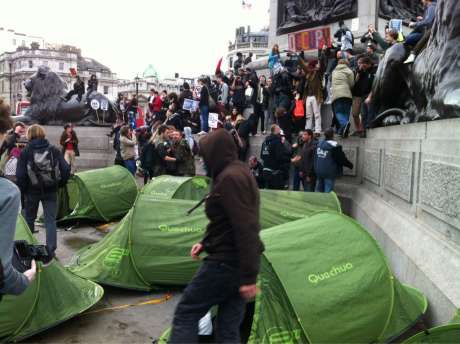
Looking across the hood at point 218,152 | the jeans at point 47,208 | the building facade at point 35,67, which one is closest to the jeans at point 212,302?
the hood at point 218,152

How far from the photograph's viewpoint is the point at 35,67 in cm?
9812

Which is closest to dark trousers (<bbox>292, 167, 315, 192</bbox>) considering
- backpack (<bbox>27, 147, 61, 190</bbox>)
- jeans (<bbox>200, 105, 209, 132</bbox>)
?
backpack (<bbox>27, 147, 61, 190</bbox>)

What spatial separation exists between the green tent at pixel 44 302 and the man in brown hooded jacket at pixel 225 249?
1904 millimetres

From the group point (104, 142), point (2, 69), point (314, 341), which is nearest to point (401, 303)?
point (314, 341)

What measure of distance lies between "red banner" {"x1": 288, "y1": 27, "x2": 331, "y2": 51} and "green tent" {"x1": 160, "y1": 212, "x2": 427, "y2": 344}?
46.4ft

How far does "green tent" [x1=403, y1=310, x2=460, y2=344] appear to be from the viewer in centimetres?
307

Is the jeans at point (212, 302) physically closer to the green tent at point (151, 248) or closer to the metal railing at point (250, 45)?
the green tent at point (151, 248)

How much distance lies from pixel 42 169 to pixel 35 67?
99.9m

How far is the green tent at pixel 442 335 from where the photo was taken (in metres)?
3.07

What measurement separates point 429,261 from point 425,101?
2.35m

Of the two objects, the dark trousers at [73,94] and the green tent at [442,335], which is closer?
the green tent at [442,335]

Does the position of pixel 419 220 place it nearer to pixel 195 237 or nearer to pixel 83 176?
pixel 195 237

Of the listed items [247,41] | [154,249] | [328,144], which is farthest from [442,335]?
[247,41]

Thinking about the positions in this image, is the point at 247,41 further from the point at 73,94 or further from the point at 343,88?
the point at 343,88
